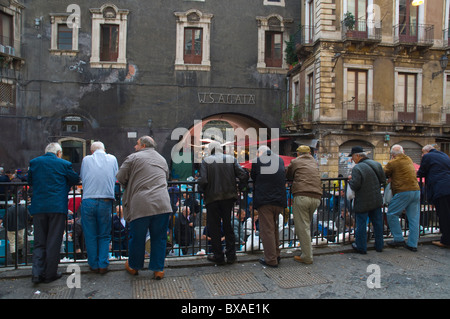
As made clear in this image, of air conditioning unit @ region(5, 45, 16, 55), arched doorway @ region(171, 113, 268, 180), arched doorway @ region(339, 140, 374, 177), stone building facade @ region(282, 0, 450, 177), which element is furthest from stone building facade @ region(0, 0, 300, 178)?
arched doorway @ region(339, 140, 374, 177)

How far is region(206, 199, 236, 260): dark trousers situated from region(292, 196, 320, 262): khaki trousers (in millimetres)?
1038

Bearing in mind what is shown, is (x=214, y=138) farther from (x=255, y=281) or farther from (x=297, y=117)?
(x=255, y=281)

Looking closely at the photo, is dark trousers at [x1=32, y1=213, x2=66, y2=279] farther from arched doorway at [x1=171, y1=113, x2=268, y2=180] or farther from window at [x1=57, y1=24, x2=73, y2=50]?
window at [x1=57, y1=24, x2=73, y2=50]

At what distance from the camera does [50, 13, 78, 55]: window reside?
18.2 meters

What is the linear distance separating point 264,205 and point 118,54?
1667cm

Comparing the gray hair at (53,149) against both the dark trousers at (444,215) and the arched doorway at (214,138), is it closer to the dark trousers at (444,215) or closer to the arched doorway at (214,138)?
the dark trousers at (444,215)

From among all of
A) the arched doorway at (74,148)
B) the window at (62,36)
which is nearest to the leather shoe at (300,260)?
the arched doorway at (74,148)

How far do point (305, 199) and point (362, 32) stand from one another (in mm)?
14935

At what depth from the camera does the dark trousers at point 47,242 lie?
4242mm

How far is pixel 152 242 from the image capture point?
443 centimetres

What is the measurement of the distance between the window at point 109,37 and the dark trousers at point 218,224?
16.0 meters

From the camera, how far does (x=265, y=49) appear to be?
1988 centimetres

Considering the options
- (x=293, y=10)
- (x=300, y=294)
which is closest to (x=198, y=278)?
(x=300, y=294)

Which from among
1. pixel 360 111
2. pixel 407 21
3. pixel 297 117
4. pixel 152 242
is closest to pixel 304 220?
pixel 152 242
